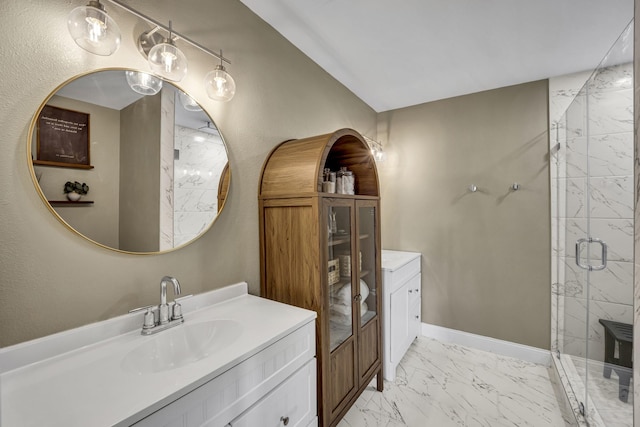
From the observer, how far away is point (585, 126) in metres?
1.62

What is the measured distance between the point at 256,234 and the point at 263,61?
104 cm

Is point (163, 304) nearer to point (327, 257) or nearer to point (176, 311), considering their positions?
point (176, 311)

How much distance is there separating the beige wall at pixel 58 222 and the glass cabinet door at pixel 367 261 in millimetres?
659

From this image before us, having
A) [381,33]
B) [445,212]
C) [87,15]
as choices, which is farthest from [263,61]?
[445,212]

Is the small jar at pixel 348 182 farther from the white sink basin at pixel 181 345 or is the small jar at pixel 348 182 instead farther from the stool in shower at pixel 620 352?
the stool in shower at pixel 620 352

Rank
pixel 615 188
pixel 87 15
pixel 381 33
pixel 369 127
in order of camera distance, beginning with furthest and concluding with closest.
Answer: pixel 369 127
pixel 381 33
pixel 615 188
pixel 87 15

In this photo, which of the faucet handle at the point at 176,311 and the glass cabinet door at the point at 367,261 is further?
the glass cabinet door at the point at 367,261

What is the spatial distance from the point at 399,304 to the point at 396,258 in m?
0.42

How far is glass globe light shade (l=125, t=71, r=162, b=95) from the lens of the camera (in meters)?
1.04

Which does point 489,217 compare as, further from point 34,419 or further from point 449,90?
point 34,419

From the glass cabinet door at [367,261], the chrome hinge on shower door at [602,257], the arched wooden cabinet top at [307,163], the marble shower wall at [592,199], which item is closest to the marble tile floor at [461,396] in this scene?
the marble shower wall at [592,199]

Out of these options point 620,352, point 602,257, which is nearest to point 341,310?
point 620,352

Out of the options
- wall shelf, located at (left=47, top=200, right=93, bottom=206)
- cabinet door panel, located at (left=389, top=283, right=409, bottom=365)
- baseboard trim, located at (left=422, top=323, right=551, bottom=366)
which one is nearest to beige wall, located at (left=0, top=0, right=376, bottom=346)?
wall shelf, located at (left=47, top=200, right=93, bottom=206)

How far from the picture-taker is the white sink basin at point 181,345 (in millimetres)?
934
